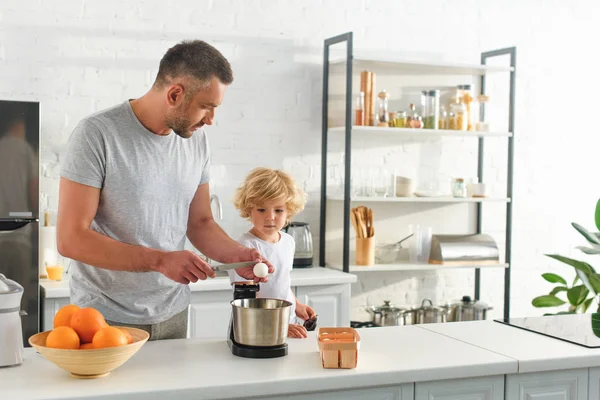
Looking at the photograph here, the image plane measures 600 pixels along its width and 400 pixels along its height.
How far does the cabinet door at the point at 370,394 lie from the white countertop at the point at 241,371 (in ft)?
0.07

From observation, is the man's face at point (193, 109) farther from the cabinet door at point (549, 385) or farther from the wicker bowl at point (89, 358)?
the cabinet door at point (549, 385)

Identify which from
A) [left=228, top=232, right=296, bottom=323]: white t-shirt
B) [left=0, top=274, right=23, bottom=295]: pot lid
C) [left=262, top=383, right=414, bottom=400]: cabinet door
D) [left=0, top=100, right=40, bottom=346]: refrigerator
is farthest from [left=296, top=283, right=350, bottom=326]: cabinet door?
[left=0, top=274, right=23, bottom=295]: pot lid

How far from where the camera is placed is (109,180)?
7.94 feet

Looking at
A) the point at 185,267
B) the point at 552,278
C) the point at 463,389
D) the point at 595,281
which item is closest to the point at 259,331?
the point at 185,267

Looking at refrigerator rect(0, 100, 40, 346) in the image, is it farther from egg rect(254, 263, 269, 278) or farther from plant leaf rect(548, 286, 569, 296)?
plant leaf rect(548, 286, 569, 296)

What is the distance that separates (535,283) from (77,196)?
12.3 feet

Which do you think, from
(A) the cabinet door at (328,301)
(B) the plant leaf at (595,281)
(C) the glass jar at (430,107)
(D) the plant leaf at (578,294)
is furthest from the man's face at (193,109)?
A: (D) the plant leaf at (578,294)

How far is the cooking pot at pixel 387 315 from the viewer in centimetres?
450

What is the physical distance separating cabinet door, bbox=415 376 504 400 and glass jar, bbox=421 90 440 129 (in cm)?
258

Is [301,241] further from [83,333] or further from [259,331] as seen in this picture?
[83,333]

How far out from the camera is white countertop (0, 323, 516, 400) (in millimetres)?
1902

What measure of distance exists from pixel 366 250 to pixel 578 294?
1.33 meters

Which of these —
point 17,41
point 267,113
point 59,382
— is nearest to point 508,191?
point 267,113

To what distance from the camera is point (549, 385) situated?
2350 mm
